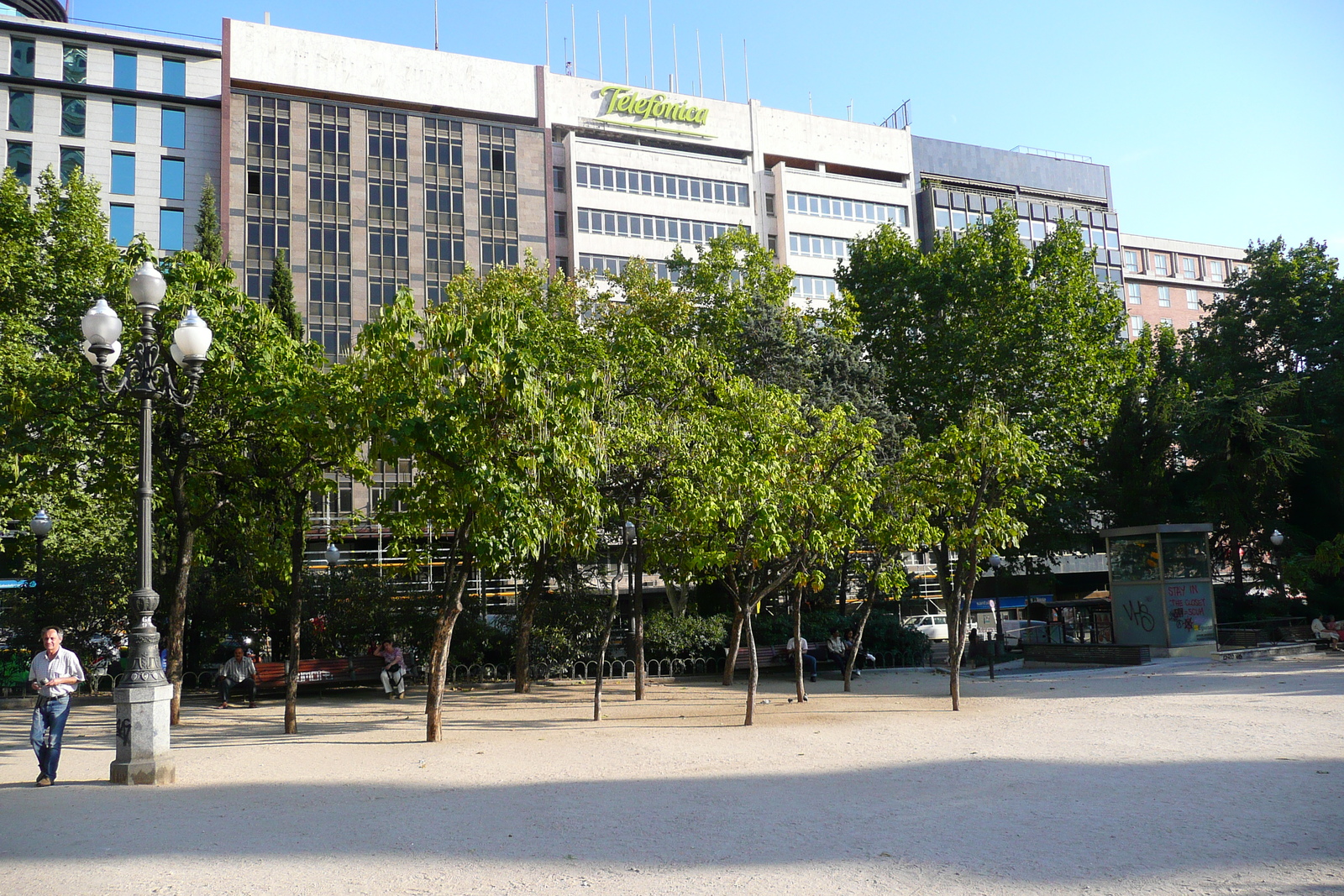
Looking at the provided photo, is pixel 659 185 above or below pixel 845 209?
below

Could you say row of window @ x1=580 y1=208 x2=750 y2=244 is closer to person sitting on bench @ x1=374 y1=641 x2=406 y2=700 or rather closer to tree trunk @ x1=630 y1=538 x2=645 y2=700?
person sitting on bench @ x1=374 y1=641 x2=406 y2=700

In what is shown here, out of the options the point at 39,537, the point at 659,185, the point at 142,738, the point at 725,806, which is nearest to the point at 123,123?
the point at 659,185

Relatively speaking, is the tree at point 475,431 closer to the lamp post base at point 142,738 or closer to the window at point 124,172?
the lamp post base at point 142,738

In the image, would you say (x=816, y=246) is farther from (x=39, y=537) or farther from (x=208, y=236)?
(x=39, y=537)

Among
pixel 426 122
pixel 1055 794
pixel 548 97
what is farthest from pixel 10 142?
pixel 1055 794

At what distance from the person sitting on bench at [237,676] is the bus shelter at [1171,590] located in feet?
69.5

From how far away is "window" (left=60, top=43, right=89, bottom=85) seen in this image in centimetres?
5234

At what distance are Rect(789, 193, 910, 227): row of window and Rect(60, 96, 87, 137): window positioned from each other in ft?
138

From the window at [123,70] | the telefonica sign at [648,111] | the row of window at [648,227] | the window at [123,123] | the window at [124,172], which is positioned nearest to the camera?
the window at [124,172]

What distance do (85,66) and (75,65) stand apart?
0.47 m

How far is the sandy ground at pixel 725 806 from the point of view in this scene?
267 inches

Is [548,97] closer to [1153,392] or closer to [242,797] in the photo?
[1153,392]

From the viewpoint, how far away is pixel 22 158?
50.9m

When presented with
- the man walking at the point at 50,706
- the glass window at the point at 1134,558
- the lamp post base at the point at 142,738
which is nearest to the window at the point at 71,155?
the man walking at the point at 50,706
